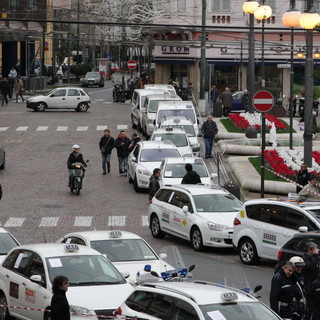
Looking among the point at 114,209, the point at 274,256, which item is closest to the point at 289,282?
the point at 274,256

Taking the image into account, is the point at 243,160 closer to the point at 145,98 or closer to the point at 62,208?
the point at 62,208

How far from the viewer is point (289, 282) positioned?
567 inches

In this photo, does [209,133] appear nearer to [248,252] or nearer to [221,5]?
[248,252]

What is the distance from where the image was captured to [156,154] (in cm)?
3359

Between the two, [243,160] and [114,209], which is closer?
[114,209]

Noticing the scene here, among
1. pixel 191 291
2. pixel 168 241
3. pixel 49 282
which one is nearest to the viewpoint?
pixel 191 291

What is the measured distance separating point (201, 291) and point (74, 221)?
15857mm

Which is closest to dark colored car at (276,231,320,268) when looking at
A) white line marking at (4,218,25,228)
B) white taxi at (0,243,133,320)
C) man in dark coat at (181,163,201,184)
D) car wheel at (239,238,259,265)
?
car wheel at (239,238,259,265)

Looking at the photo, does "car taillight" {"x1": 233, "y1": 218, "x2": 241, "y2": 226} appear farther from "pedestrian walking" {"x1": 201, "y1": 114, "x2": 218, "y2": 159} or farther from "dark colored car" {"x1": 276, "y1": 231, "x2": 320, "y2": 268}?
"pedestrian walking" {"x1": 201, "y1": 114, "x2": 218, "y2": 159}

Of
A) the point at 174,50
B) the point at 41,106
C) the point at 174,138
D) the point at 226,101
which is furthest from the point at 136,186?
the point at 174,50

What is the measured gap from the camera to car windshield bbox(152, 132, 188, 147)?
3722 cm

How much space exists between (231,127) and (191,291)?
33.9m

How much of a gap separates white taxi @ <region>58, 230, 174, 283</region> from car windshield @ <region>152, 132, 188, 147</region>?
60.0ft

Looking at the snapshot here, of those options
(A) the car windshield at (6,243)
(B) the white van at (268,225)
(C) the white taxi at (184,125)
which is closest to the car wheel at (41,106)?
(C) the white taxi at (184,125)
